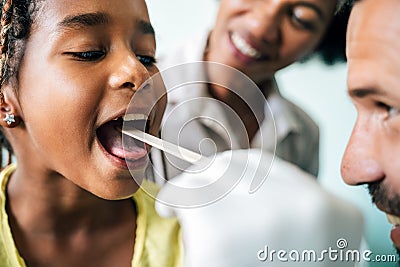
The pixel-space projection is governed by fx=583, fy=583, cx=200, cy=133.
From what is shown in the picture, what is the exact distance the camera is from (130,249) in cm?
57

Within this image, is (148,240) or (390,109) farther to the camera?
(148,240)

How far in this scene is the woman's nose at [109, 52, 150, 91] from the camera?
1.65 feet

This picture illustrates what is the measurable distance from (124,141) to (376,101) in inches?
8.4

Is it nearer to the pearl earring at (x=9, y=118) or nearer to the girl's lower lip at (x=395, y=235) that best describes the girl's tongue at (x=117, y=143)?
the pearl earring at (x=9, y=118)

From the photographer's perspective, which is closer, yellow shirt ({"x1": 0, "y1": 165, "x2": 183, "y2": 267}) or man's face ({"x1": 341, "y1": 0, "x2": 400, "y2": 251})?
man's face ({"x1": 341, "y1": 0, "x2": 400, "y2": 251})

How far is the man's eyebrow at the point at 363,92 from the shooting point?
45 cm

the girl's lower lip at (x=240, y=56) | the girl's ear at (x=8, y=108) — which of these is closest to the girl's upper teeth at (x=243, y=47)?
the girl's lower lip at (x=240, y=56)

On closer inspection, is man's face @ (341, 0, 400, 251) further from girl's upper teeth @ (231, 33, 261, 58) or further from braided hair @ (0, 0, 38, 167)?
braided hair @ (0, 0, 38, 167)

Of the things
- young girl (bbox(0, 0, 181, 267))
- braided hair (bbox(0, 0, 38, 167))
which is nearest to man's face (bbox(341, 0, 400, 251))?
young girl (bbox(0, 0, 181, 267))

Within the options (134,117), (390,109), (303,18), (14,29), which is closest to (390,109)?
(390,109)

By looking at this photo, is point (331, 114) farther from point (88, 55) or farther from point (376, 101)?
point (88, 55)

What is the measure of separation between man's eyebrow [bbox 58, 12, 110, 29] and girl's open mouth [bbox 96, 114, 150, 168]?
0.08 m

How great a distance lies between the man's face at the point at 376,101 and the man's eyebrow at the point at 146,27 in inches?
6.7

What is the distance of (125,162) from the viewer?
509mm
